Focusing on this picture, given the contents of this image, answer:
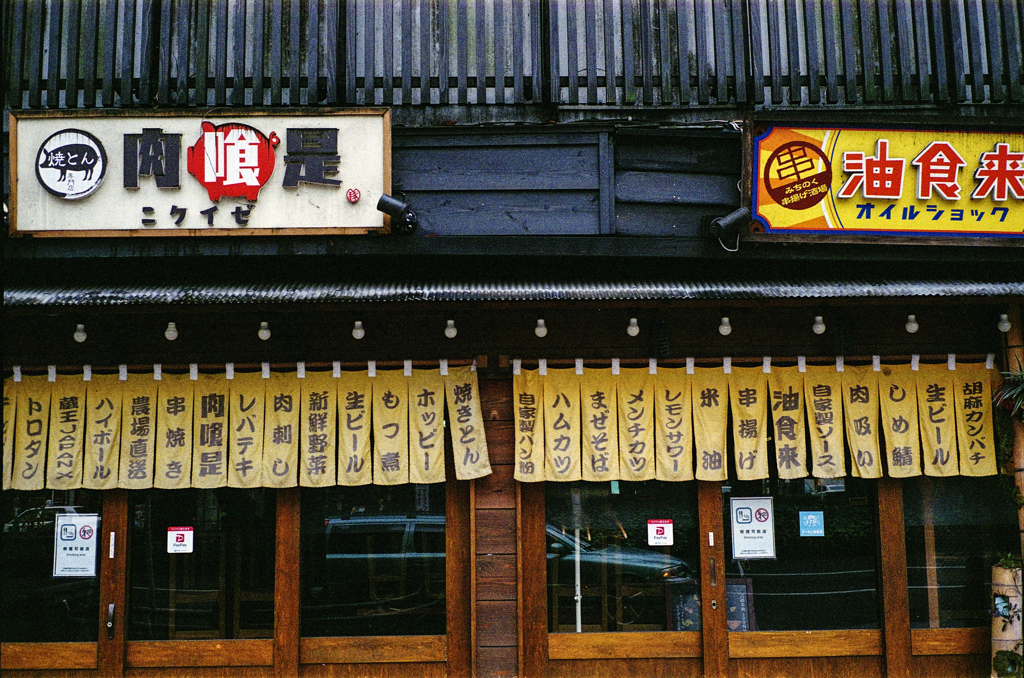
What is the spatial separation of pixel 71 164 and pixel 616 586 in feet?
22.2

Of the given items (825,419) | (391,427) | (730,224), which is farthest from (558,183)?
(825,419)

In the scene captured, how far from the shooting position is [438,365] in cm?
777

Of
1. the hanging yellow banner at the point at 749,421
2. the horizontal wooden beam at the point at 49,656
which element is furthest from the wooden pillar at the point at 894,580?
the horizontal wooden beam at the point at 49,656

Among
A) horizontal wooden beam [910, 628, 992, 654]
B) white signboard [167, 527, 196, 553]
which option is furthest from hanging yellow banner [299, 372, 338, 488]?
horizontal wooden beam [910, 628, 992, 654]

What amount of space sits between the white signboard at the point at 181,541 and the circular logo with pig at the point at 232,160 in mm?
3397

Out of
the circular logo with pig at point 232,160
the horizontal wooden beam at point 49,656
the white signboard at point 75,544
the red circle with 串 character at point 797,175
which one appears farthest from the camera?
the white signboard at point 75,544

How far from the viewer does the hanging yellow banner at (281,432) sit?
24.9 feet

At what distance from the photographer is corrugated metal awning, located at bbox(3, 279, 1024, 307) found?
22.7 feet

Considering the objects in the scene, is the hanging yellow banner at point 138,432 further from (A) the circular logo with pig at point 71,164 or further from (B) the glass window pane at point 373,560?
(A) the circular logo with pig at point 71,164

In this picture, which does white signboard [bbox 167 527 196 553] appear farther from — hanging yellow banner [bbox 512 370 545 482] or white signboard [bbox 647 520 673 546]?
white signboard [bbox 647 520 673 546]

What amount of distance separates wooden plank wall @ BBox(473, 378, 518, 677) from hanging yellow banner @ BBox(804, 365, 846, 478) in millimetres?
3055

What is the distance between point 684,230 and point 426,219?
2575mm

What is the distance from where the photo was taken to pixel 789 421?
7.73 m

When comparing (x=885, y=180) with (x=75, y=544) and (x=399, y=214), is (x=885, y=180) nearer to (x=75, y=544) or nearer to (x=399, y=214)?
(x=399, y=214)
